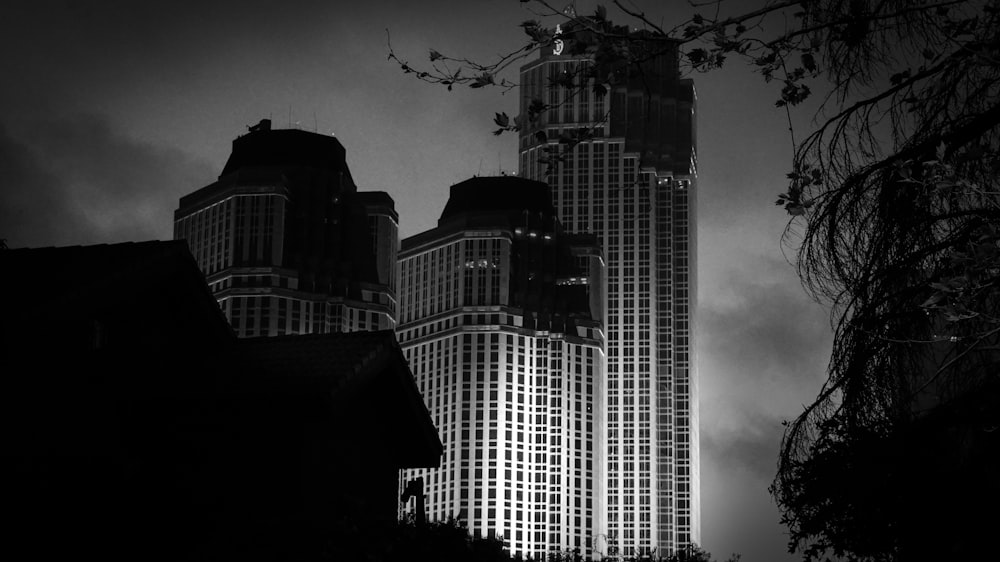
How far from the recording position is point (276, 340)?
78.0ft

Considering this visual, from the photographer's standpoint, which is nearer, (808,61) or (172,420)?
(808,61)

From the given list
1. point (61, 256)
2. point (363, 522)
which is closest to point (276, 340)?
point (61, 256)

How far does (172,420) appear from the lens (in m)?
21.5

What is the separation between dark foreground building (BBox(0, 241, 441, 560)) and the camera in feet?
60.6

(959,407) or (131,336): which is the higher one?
(131,336)

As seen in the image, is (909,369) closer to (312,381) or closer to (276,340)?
(312,381)

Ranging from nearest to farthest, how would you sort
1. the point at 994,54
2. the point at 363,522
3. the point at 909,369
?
the point at 994,54
the point at 909,369
the point at 363,522

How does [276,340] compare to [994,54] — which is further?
[276,340]

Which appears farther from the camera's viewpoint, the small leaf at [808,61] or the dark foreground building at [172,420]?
the dark foreground building at [172,420]

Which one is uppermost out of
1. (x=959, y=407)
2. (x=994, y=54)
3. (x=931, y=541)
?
(x=994, y=54)

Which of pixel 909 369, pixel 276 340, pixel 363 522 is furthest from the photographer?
pixel 276 340

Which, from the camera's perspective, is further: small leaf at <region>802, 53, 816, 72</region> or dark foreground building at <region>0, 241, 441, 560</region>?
dark foreground building at <region>0, 241, 441, 560</region>

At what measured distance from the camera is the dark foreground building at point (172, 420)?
18469 millimetres

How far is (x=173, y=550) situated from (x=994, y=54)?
1325cm
